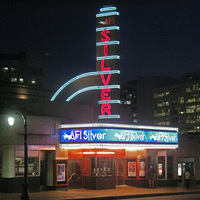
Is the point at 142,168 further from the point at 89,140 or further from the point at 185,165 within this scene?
the point at 89,140

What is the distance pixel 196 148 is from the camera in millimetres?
44312

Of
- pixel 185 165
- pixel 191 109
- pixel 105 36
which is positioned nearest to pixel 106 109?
pixel 105 36

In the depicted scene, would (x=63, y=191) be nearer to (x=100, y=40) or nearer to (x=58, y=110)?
(x=58, y=110)

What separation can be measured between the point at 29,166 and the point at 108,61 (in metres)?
10.7

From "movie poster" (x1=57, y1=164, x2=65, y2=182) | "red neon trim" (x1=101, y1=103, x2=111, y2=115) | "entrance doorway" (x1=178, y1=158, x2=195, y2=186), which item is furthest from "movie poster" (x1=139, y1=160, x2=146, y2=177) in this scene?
"movie poster" (x1=57, y1=164, x2=65, y2=182)

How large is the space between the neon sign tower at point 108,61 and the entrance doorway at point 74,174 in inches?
169

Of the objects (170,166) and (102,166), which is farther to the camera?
(170,166)

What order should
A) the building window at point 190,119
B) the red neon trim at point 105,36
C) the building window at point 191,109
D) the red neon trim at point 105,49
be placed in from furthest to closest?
the building window at point 190,119
the building window at point 191,109
the red neon trim at point 105,36
the red neon trim at point 105,49

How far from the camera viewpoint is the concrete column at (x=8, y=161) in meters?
30.6

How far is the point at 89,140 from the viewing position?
31984 mm

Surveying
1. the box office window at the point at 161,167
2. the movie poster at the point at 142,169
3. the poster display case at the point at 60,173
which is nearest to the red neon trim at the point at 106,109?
the poster display case at the point at 60,173

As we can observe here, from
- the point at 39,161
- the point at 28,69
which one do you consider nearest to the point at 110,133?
the point at 39,161

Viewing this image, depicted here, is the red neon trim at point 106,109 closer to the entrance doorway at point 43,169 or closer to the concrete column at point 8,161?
the entrance doorway at point 43,169

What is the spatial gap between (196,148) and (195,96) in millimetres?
124155
